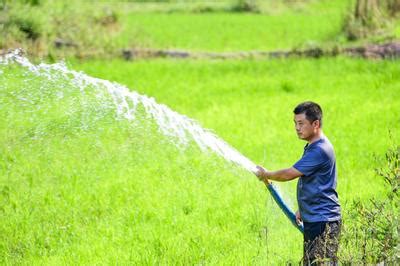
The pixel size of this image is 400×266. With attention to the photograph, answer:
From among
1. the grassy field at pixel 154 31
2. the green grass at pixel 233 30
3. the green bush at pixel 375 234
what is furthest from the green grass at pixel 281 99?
the green bush at pixel 375 234

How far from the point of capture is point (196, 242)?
5770mm

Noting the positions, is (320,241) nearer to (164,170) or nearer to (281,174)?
(281,174)

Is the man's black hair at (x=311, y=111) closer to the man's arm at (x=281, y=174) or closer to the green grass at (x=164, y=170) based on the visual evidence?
the man's arm at (x=281, y=174)

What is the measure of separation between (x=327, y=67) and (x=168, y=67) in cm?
252

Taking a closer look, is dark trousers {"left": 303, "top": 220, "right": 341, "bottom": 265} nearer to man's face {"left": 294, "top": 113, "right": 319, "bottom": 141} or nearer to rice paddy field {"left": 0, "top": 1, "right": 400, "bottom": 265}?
rice paddy field {"left": 0, "top": 1, "right": 400, "bottom": 265}

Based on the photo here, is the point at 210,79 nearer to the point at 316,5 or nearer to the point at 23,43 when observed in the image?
the point at 23,43

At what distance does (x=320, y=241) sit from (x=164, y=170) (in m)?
3.07

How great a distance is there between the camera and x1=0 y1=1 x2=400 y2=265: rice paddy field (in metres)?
5.84

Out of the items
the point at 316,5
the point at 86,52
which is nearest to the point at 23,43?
the point at 86,52

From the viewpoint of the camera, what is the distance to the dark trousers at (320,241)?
4.64 metres

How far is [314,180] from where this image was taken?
4.77m

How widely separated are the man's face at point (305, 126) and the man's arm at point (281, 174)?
0.22 m

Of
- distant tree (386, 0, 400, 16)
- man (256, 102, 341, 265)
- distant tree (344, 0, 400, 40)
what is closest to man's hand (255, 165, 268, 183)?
man (256, 102, 341, 265)

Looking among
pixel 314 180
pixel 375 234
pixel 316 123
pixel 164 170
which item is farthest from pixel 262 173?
pixel 164 170
